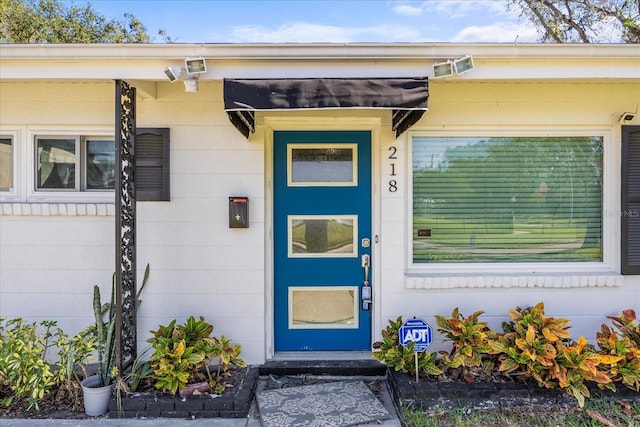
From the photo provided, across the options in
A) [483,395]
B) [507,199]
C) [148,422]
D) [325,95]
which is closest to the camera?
[325,95]

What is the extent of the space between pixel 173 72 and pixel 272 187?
1.22 metres

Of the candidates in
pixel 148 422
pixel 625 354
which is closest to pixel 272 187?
pixel 148 422

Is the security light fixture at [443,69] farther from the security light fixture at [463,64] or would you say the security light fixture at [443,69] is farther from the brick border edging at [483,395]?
the brick border edging at [483,395]

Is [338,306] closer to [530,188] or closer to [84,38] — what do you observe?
[530,188]

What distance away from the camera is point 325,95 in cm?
249

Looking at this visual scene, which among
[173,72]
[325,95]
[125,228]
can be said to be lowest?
[125,228]

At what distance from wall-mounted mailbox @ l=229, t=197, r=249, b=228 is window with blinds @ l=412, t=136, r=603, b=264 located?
4.75 ft

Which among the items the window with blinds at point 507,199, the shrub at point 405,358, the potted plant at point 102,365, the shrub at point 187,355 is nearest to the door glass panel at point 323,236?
the window with blinds at point 507,199

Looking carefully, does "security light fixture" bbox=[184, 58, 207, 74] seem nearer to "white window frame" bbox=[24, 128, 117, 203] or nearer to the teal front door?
the teal front door

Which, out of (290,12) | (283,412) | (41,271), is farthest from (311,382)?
(290,12)

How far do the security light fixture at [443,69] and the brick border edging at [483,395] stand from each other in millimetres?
2189

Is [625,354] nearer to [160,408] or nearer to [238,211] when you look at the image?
[238,211]

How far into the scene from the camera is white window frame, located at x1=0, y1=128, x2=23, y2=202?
3.24 meters

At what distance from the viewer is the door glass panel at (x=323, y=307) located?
3475 millimetres
